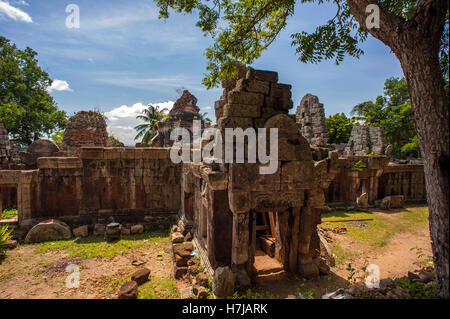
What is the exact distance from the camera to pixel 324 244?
21.0ft

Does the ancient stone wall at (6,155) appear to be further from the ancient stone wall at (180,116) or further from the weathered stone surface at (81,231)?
the ancient stone wall at (180,116)

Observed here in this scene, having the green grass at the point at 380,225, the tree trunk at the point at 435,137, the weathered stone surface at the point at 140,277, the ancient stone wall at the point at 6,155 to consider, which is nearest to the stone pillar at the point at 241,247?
the weathered stone surface at the point at 140,277

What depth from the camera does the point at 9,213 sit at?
33.7 feet

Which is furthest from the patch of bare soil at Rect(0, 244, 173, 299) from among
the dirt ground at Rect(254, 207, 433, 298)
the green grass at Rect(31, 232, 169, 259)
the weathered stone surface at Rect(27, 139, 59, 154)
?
the weathered stone surface at Rect(27, 139, 59, 154)

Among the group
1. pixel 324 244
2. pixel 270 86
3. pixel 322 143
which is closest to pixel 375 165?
pixel 322 143

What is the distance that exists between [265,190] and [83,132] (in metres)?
14.1

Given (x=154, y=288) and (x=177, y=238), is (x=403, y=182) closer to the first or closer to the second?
(x=177, y=238)

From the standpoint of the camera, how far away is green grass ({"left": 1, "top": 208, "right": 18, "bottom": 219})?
986 centimetres

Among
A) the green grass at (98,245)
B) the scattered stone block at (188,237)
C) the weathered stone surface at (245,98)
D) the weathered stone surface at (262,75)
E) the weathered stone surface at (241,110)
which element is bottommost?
the green grass at (98,245)

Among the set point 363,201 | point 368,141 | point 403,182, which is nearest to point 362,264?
point 363,201

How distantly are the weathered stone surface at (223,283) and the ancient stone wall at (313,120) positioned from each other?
958 centimetres

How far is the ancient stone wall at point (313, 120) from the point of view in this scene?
480 inches
